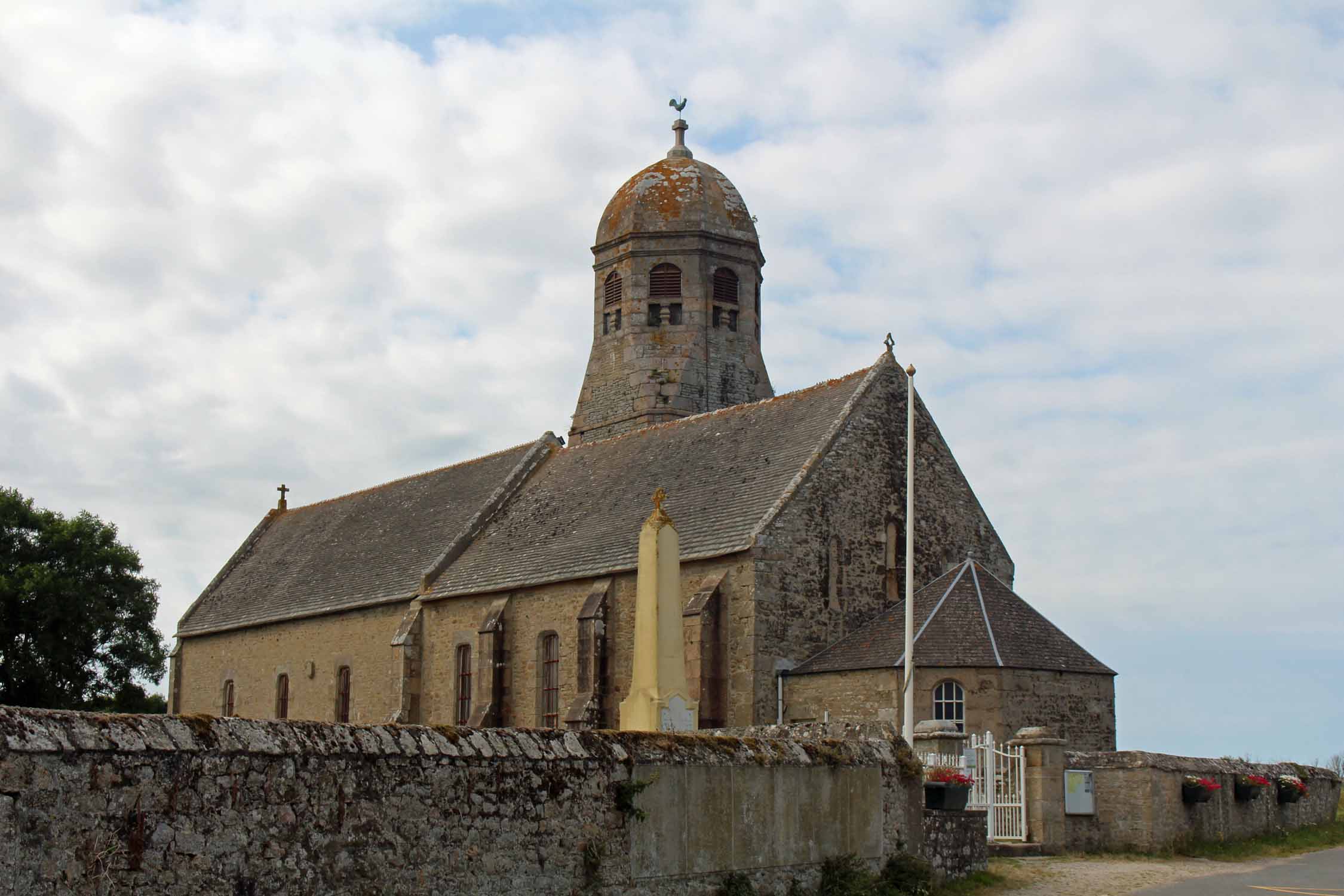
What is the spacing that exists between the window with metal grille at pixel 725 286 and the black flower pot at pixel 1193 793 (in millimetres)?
23646

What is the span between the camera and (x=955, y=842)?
15289 millimetres

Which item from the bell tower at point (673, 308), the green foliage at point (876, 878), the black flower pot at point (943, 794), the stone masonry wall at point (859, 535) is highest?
the bell tower at point (673, 308)

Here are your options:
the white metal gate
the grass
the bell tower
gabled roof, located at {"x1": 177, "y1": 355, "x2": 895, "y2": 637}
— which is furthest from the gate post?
the bell tower

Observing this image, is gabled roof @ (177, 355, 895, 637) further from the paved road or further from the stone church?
the paved road

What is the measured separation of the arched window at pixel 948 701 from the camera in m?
25.3

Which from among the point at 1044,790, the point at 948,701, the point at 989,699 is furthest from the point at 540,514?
the point at 1044,790

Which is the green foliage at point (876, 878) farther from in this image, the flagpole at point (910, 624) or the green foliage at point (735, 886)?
the flagpole at point (910, 624)

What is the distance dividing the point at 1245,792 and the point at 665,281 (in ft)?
78.3

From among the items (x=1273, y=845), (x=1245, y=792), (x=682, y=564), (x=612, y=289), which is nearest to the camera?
(x=1245, y=792)

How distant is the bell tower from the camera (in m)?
40.3

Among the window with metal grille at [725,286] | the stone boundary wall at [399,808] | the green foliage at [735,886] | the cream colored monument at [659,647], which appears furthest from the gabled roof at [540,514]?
the green foliage at [735,886]

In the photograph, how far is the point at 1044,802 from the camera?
61.8ft

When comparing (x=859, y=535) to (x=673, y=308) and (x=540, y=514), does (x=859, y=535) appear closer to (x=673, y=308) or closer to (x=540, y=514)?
(x=540, y=514)

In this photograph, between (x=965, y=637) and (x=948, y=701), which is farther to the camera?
(x=965, y=637)
